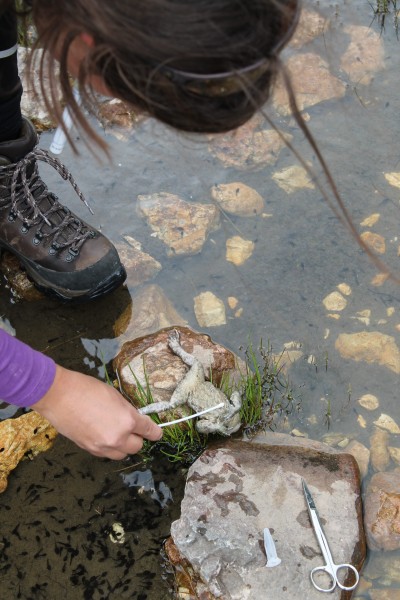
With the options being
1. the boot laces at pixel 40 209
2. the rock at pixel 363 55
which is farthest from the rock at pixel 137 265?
the rock at pixel 363 55

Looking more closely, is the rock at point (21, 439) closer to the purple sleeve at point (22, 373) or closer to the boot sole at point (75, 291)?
the boot sole at point (75, 291)

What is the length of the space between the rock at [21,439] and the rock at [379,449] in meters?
1.40

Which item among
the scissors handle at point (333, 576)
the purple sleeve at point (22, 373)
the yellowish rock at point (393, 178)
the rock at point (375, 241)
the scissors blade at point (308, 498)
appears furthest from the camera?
the yellowish rock at point (393, 178)

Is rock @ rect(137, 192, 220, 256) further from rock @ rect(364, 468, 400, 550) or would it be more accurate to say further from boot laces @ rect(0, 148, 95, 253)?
rock @ rect(364, 468, 400, 550)

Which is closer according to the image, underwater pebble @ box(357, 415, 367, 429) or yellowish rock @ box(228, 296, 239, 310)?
underwater pebble @ box(357, 415, 367, 429)

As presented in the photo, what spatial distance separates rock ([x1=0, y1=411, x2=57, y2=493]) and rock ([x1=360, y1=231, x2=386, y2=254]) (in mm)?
1933

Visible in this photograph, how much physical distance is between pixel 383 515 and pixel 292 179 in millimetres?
2059

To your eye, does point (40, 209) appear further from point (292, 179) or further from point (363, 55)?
point (363, 55)

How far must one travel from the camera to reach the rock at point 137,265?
3535 mm

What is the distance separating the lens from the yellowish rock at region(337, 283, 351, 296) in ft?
11.3

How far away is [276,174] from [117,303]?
1278mm

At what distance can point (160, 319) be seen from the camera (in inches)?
133

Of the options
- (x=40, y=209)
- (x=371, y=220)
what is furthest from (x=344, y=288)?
(x=40, y=209)

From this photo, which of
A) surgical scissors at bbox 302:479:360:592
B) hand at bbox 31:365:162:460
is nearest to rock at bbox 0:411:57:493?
hand at bbox 31:365:162:460
